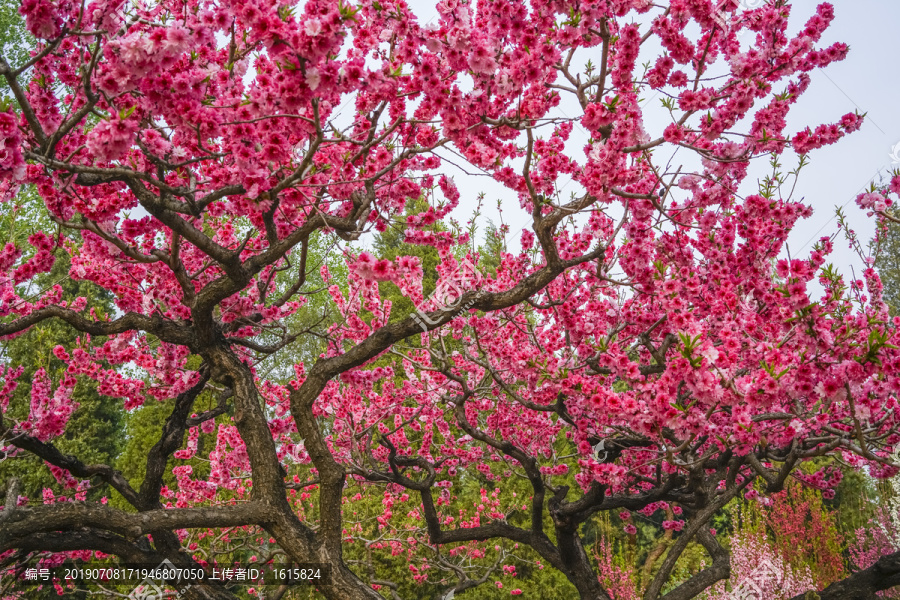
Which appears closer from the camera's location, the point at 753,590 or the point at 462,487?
the point at 753,590

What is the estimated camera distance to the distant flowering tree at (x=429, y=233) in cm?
280

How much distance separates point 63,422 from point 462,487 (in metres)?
8.36

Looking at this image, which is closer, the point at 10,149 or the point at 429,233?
the point at 10,149

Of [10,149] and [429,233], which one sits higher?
[429,233]

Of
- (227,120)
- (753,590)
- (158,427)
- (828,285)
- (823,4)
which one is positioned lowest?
(753,590)

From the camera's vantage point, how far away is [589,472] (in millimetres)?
5012

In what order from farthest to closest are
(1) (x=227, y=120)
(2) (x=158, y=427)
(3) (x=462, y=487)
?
(3) (x=462, y=487)
(2) (x=158, y=427)
(1) (x=227, y=120)

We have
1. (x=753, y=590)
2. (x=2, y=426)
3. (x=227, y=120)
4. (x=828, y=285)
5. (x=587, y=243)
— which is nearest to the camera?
(x=227, y=120)

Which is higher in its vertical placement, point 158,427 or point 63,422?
point 158,427

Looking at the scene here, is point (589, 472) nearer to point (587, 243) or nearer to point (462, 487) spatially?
point (587, 243)

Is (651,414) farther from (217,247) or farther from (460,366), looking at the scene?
(460,366)

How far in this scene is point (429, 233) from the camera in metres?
4.61

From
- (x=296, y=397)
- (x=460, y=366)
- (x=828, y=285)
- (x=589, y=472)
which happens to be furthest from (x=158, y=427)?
(x=828, y=285)

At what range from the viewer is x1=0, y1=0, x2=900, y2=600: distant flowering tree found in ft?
9.19
